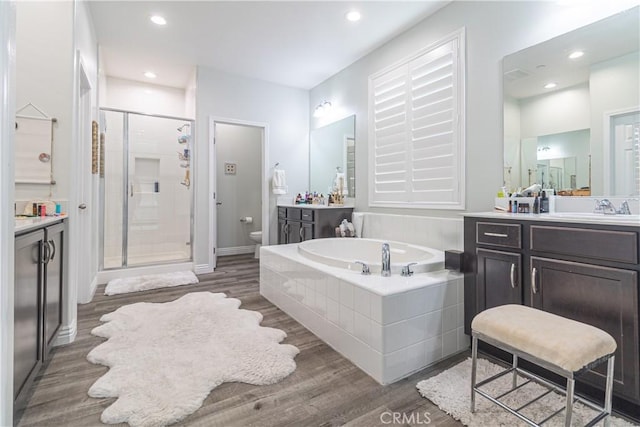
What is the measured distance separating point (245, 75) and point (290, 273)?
10.0ft

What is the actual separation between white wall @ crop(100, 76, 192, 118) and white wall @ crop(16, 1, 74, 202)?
90.4 inches

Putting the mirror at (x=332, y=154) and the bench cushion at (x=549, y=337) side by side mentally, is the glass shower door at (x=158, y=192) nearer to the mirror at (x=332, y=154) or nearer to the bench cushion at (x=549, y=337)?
the mirror at (x=332, y=154)

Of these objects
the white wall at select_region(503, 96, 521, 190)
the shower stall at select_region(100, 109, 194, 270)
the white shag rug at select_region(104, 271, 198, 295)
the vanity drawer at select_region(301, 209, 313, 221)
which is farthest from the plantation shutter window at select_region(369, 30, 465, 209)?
the shower stall at select_region(100, 109, 194, 270)

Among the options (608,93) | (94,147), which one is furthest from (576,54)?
(94,147)

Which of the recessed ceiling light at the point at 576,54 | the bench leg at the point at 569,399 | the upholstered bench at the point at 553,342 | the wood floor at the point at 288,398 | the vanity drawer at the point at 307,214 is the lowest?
the wood floor at the point at 288,398

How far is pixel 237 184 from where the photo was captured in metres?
5.47

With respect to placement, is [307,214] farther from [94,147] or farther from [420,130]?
Result: [94,147]

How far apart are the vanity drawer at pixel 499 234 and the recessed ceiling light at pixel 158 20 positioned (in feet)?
11.1

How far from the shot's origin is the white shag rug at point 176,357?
1.45 meters

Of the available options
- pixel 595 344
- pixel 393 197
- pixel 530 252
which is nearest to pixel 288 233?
pixel 393 197

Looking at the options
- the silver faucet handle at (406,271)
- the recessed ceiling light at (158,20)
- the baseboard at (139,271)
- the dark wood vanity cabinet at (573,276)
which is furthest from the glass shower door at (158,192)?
the dark wood vanity cabinet at (573,276)

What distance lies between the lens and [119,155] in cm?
396

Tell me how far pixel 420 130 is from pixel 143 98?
13.4ft
